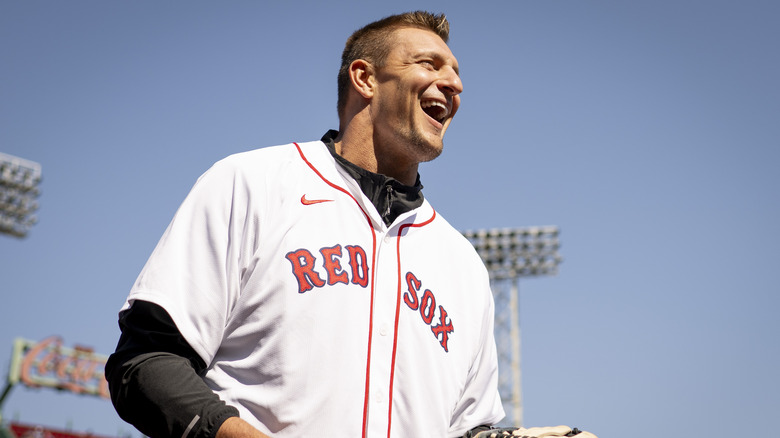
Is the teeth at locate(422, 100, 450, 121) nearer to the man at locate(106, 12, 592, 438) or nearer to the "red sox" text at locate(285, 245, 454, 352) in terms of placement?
the man at locate(106, 12, 592, 438)

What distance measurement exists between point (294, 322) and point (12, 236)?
33109 millimetres

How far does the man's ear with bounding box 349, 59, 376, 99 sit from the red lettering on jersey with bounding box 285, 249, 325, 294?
2.92 ft

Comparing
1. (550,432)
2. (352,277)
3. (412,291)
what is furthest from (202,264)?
(550,432)

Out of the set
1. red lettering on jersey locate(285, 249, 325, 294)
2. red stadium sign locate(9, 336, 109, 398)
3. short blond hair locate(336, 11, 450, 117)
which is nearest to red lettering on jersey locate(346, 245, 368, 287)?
red lettering on jersey locate(285, 249, 325, 294)

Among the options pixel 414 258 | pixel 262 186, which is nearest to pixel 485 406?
pixel 414 258

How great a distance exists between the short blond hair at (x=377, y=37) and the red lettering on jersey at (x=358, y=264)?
0.87 meters

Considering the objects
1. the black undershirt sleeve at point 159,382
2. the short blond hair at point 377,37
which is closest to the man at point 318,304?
the black undershirt sleeve at point 159,382

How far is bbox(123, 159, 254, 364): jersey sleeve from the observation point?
2242 mm

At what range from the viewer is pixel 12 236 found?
31891 mm

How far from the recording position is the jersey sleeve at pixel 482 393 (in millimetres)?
2869

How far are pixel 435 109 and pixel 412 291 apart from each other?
0.79 metres

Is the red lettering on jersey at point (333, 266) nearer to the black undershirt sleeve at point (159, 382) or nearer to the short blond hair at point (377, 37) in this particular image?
the black undershirt sleeve at point (159, 382)

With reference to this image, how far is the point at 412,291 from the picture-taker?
105 inches

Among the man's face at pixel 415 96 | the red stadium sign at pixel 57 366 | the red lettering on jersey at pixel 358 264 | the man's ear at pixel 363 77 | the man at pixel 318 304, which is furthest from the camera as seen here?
the red stadium sign at pixel 57 366
